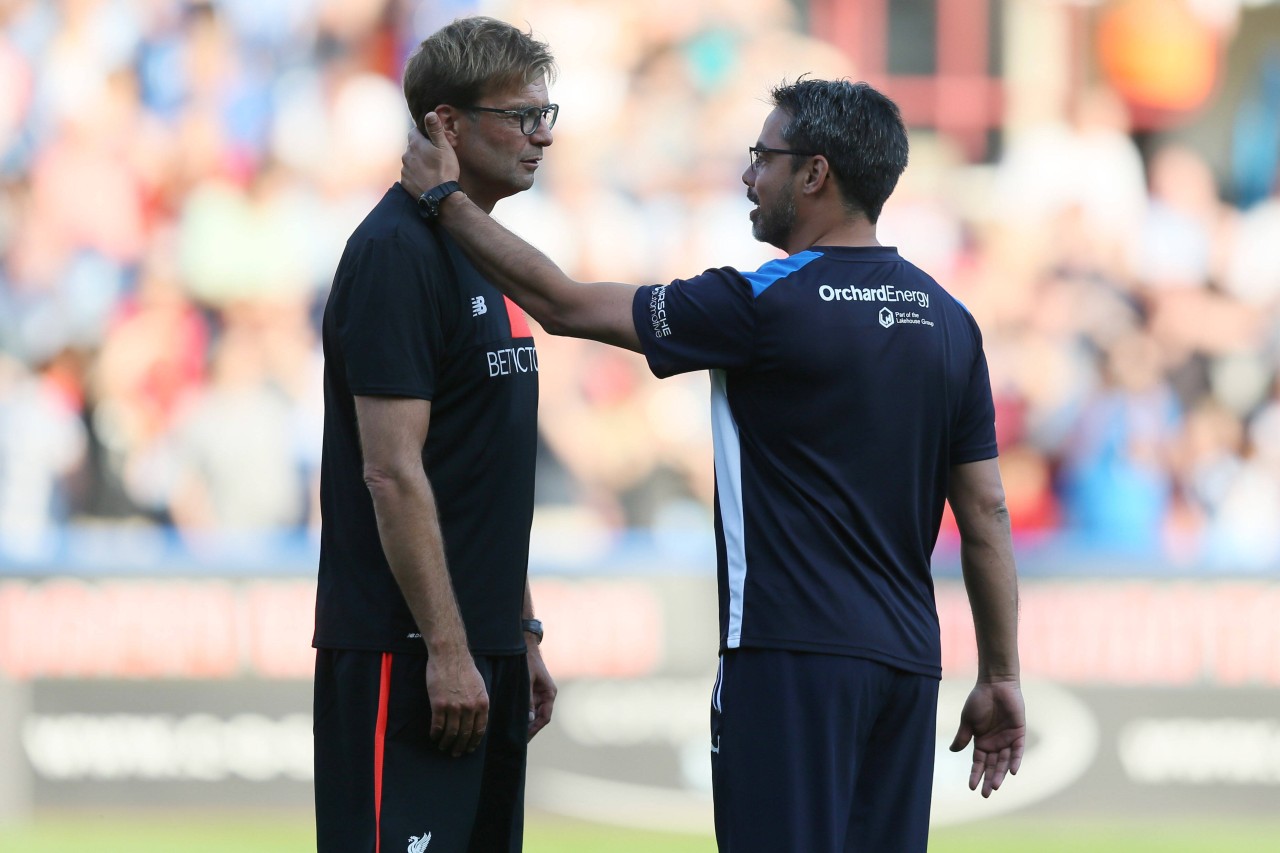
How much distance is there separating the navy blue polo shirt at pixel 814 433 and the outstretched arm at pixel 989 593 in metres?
0.22

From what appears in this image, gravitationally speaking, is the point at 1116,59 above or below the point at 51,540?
above

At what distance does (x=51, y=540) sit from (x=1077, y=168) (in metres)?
5.43

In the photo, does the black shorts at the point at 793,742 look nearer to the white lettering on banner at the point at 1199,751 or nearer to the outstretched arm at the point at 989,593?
the outstretched arm at the point at 989,593

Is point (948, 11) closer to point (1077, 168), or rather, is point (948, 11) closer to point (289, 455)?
point (1077, 168)

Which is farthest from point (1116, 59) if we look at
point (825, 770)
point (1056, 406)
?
point (825, 770)

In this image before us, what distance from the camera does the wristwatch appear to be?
344 centimetres

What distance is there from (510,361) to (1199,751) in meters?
5.42

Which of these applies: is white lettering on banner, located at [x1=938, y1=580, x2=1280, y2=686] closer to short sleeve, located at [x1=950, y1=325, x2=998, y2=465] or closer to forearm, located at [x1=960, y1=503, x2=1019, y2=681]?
forearm, located at [x1=960, y1=503, x2=1019, y2=681]

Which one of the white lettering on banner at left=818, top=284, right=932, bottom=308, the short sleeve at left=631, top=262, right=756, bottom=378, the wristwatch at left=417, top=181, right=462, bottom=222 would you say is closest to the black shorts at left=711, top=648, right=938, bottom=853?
the short sleeve at left=631, top=262, right=756, bottom=378

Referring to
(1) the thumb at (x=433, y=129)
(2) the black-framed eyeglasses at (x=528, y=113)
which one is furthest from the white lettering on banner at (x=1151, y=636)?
(1) the thumb at (x=433, y=129)

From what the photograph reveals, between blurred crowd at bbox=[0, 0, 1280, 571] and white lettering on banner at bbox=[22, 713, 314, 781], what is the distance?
947 mm

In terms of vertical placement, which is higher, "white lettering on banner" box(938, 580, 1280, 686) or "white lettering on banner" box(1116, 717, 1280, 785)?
"white lettering on banner" box(938, 580, 1280, 686)

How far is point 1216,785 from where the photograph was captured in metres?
7.85

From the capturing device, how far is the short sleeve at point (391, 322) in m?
3.29
